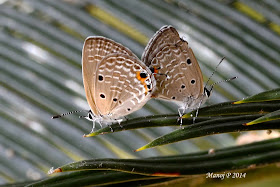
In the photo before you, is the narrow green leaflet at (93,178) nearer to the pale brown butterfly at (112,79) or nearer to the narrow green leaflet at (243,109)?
the narrow green leaflet at (243,109)

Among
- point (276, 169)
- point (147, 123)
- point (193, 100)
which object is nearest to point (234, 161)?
point (276, 169)

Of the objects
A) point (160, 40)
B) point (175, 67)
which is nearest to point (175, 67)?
point (175, 67)

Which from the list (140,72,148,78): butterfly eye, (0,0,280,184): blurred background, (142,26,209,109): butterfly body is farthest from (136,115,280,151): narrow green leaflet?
(0,0,280,184): blurred background

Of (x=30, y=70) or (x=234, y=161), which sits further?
(x=30, y=70)

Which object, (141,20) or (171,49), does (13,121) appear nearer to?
(141,20)

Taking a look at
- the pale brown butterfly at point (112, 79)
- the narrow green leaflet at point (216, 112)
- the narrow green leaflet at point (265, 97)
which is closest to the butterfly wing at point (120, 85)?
the pale brown butterfly at point (112, 79)

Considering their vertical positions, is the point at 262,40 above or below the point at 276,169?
above

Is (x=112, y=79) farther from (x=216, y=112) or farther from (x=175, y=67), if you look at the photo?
(x=216, y=112)
